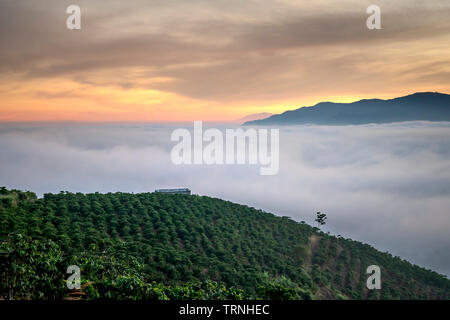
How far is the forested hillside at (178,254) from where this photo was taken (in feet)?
47.4

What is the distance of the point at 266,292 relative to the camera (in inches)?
632

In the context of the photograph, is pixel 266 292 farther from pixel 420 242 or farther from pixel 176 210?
pixel 420 242

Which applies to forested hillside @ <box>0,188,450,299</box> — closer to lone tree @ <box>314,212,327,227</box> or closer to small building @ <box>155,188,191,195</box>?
small building @ <box>155,188,191,195</box>

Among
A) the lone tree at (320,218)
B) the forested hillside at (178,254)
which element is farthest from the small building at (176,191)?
the lone tree at (320,218)

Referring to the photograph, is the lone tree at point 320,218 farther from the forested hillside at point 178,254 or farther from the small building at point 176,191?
the small building at point 176,191

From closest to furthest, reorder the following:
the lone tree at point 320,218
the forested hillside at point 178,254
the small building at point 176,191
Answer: the forested hillside at point 178,254 → the small building at point 176,191 → the lone tree at point 320,218

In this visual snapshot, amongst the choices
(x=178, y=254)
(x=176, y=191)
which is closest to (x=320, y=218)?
(x=176, y=191)

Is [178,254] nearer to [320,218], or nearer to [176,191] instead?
[176,191]

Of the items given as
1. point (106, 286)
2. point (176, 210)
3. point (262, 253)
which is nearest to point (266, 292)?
point (106, 286)

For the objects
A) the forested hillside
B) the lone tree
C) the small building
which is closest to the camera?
the forested hillside

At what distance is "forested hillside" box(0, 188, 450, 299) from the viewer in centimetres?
1446

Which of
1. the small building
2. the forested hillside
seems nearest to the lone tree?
the forested hillside

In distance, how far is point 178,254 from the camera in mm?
27734

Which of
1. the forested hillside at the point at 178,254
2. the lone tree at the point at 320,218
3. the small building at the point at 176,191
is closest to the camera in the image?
the forested hillside at the point at 178,254
